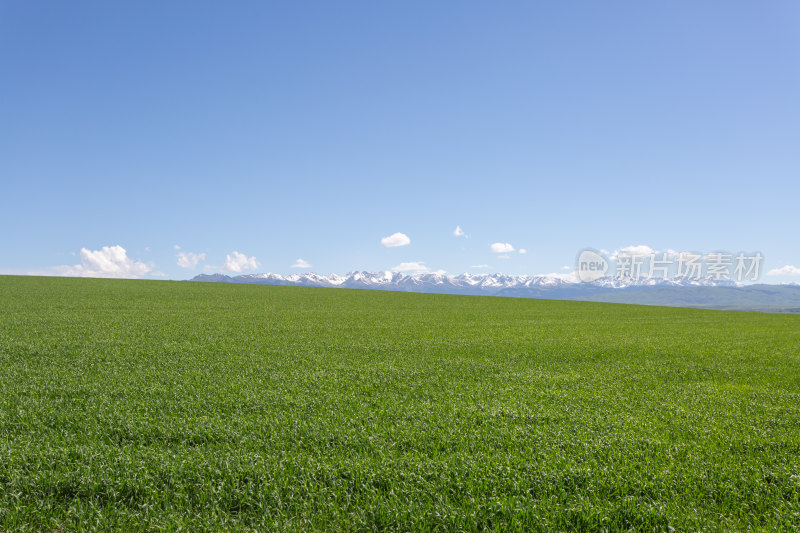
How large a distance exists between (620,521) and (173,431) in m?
4.95

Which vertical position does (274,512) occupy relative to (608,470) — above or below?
below

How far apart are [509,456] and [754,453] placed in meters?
2.99

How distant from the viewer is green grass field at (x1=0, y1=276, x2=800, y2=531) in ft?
12.1

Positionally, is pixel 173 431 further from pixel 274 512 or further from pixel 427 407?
pixel 427 407

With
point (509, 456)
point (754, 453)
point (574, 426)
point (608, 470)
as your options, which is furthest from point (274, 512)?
point (754, 453)

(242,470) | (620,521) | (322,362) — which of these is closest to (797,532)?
(620,521)

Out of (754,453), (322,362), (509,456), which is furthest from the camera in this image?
(322,362)

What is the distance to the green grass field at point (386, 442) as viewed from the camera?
3.68 metres

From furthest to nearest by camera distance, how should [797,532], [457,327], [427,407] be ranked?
[457,327]
[427,407]
[797,532]

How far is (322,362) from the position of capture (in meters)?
9.32

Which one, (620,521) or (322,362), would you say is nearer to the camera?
(620,521)

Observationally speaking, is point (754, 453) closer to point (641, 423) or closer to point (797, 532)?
point (641, 423)

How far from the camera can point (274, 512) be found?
3662 mm

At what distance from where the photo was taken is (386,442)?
16.3 ft
